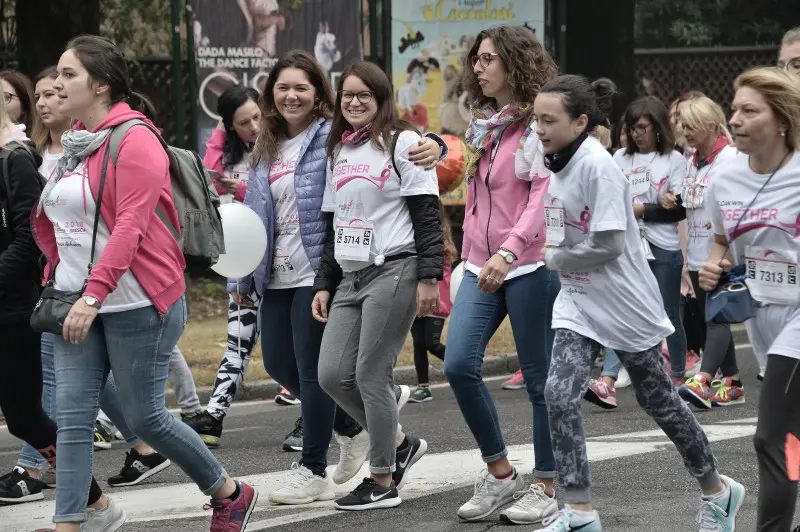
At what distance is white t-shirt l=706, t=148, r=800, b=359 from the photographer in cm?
478

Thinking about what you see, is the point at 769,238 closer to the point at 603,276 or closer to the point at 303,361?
the point at 603,276

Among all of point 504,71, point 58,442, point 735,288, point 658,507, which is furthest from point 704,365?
point 58,442

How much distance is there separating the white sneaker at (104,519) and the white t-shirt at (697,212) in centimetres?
475

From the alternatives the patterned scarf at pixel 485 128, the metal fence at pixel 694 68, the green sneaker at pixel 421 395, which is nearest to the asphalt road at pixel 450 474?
the green sneaker at pixel 421 395

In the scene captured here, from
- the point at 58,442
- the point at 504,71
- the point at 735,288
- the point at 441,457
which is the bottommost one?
the point at 441,457

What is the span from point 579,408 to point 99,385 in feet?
5.68

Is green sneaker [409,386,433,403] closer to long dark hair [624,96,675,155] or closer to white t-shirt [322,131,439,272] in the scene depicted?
long dark hair [624,96,675,155]

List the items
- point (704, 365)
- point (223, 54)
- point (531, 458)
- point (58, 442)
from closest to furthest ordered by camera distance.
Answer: point (58, 442) < point (531, 458) < point (704, 365) < point (223, 54)

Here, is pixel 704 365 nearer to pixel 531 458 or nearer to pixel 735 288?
pixel 531 458

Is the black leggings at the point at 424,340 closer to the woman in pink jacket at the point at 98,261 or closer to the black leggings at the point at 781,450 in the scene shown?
the woman in pink jacket at the point at 98,261

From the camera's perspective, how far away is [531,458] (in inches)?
288

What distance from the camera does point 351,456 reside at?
6691 millimetres

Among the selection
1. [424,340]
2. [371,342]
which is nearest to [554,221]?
[371,342]

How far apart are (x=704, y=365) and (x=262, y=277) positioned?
3643 mm
